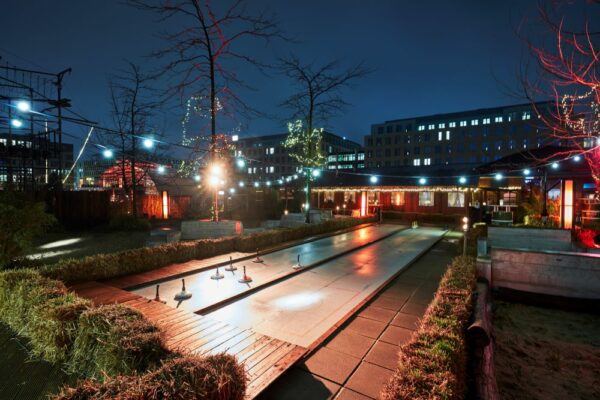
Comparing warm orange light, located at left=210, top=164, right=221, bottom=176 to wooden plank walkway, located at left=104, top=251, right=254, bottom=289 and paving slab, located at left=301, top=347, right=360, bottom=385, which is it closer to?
wooden plank walkway, located at left=104, top=251, right=254, bottom=289

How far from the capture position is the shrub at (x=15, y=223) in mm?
7324

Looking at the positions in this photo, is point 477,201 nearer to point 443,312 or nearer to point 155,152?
point 443,312

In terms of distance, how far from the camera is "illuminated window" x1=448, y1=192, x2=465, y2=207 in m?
25.1

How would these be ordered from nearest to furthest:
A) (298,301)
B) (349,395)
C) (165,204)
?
(349,395) < (298,301) < (165,204)

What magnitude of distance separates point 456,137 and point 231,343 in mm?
76278

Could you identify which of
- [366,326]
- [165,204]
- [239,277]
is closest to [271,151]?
[165,204]

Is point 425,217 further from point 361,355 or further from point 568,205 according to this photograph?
point 361,355

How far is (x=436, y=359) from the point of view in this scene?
11.9 ft

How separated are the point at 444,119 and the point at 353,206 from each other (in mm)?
54100

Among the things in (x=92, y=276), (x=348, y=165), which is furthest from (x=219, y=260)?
(x=348, y=165)

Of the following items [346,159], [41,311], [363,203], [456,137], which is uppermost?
[456,137]

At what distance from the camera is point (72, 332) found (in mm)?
4301

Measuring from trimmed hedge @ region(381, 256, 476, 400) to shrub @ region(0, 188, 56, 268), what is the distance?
9.04 meters

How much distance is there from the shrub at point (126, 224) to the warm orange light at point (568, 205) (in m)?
22.2
